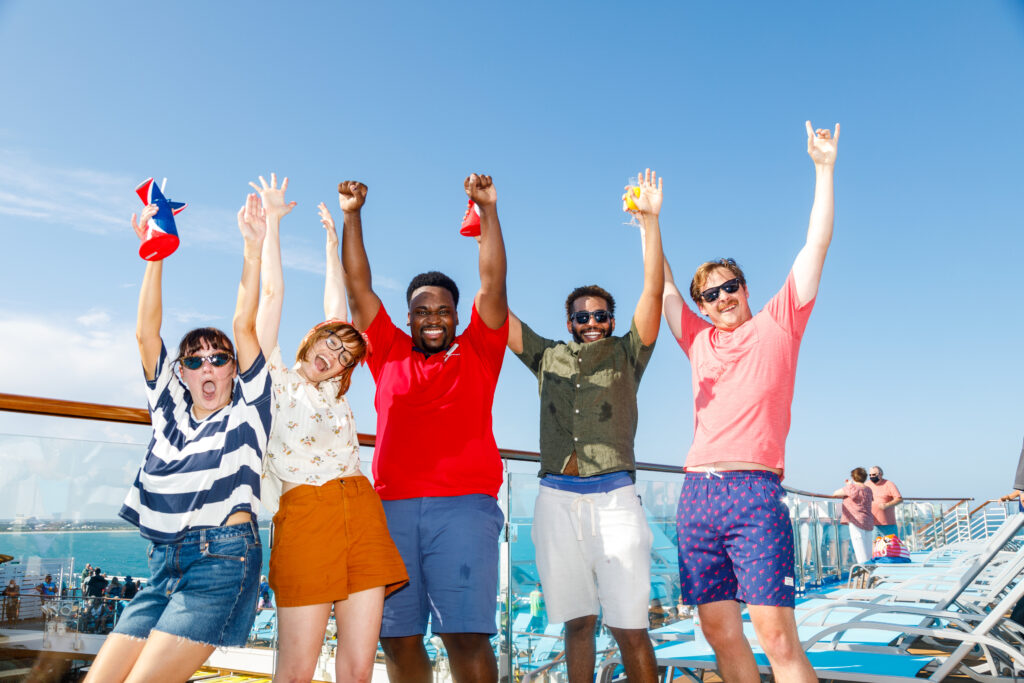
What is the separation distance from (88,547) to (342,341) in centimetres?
128

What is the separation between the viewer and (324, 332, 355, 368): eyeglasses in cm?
247

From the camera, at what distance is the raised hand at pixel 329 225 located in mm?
3144

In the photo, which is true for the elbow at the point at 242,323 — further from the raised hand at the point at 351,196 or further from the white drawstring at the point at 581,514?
the white drawstring at the point at 581,514

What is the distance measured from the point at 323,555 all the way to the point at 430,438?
601mm

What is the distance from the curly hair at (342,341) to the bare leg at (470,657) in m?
0.93

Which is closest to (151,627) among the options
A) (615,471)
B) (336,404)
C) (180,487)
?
(180,487)

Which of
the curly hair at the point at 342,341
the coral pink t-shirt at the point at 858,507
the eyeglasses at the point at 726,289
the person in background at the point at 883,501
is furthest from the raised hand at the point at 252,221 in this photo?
the person in background at the point at 883,501

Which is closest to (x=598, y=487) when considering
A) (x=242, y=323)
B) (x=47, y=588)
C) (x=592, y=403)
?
(x=592, y=403)

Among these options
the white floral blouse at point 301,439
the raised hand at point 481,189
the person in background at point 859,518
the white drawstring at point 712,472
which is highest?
the raised hand at point 481,189

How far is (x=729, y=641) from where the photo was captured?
2545 millimetres

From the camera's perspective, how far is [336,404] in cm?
246

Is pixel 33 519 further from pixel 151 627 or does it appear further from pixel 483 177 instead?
pixel 483 177

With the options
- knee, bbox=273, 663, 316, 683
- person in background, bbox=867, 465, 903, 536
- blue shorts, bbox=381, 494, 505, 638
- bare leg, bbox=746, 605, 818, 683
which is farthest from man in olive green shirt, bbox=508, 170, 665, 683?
person in background, bbox=867, 465, 903, 536

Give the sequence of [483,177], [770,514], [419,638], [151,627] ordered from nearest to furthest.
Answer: [151,627], [770,514], [419,638], [483,177]
